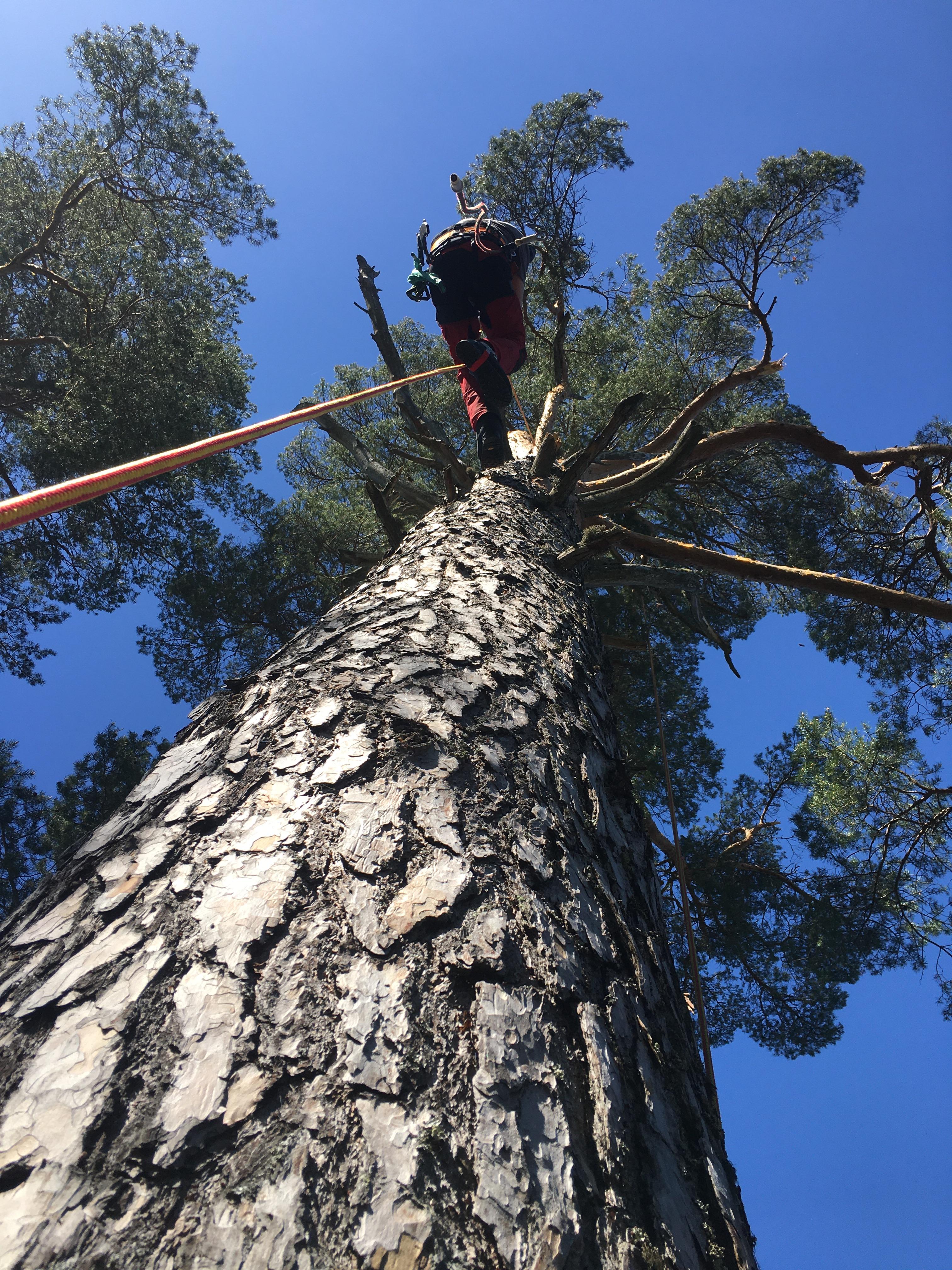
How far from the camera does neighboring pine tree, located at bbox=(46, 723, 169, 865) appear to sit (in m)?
4.97

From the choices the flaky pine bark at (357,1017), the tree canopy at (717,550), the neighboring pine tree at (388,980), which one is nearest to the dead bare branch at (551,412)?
the tree canopy at (717,550)

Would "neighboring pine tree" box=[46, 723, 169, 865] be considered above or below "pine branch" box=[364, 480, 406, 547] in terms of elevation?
below

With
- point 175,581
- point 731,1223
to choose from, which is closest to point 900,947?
point 731,1223

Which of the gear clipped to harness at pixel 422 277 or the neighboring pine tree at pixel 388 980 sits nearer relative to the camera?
the neighboring pine tree at pixel 388 980

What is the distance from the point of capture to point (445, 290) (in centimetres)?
461

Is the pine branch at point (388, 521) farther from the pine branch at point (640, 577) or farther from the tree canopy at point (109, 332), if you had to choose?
the tree canopy at point (109, 332)

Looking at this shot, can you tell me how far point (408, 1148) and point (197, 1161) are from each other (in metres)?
0.20

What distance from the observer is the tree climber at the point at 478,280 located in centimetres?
448

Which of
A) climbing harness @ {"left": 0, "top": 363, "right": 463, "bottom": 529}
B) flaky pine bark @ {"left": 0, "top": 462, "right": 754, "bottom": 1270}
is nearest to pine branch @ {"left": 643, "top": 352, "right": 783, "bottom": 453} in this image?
Answer: climbing harness @ {"left": 0, "top": 363, "right": 463, "bottom": 529}

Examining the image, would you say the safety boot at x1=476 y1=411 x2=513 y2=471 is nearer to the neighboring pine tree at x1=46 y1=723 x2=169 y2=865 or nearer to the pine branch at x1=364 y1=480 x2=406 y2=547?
the pine branch at x1=364 y1=480 x2=406 y2=547

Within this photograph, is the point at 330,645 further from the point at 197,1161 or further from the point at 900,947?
the point at 900,947

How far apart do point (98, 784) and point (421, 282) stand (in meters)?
4.28

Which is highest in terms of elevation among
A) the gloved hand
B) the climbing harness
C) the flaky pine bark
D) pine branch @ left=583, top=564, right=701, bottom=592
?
the gloved hand

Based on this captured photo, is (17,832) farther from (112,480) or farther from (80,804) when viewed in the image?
(112,480)
